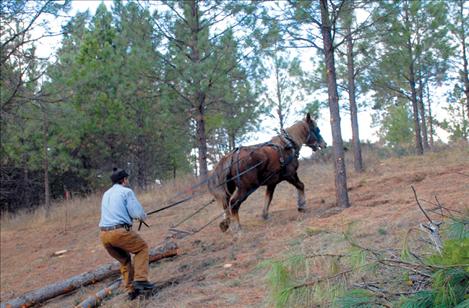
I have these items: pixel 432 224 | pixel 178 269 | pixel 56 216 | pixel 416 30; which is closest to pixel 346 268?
pixel 432 224

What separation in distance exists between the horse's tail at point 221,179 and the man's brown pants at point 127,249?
3.15 metres

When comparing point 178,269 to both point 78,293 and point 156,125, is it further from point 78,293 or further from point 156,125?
point 156,125

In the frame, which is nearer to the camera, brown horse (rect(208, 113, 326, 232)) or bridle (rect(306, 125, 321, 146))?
brown horse (rect(208, 113, 326, 232))

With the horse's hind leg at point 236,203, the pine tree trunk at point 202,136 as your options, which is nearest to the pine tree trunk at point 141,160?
the pine tree trunk at point 202,136

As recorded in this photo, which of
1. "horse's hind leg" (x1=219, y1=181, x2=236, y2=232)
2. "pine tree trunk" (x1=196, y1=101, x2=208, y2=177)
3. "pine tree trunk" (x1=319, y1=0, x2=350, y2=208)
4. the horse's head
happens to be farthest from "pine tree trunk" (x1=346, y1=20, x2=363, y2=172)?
"horse's hind leg" (x1=219, y1=181, x2=236, y2=232)

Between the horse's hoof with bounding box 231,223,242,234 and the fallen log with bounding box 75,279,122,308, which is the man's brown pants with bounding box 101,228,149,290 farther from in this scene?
the horse's hoof with bounding box 231,223,242,234

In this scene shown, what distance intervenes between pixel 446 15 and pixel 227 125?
9067mm

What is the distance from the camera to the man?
756 cm

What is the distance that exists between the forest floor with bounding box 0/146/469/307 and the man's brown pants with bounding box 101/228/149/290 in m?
0.39

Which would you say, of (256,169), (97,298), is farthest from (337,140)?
(97,298)

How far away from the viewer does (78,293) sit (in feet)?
30.1

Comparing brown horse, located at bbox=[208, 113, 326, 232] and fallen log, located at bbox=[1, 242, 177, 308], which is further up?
brown horse, located at bbox=[208, 113, 326, 232]

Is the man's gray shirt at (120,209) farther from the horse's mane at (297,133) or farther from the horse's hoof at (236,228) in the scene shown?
the horse's mane at (297,133)

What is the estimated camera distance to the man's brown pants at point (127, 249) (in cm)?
756
